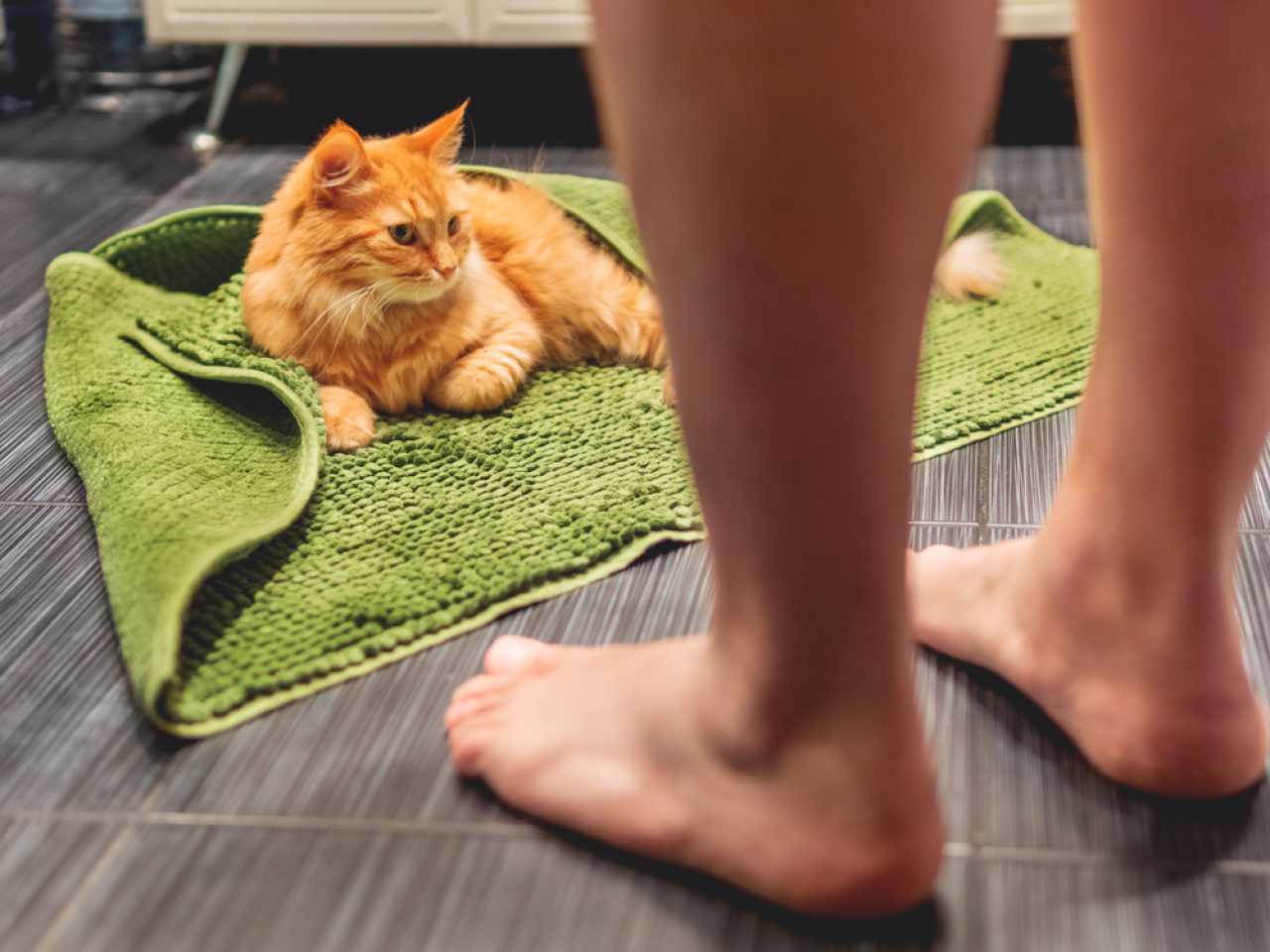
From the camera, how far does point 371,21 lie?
7.25 ft

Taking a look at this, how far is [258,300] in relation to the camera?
1.27m

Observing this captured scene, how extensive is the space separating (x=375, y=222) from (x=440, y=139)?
133 millimetres

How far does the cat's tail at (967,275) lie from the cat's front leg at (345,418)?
2.28 feet

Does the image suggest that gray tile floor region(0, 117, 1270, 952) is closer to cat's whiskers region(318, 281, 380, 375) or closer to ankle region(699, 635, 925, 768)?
ankle region(699, 635, 925, 768)

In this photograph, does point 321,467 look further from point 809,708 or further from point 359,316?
point 809,708

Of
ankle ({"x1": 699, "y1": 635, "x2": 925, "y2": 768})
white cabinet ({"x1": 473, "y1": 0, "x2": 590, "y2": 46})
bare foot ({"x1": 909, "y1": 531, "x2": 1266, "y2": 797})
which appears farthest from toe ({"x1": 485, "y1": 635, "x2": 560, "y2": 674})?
white cabinet ({"x1": 473, "y1": 0, "x2": 590, "y2": 46})

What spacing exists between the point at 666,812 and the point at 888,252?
34 cm

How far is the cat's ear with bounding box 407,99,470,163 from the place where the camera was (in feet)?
4.26

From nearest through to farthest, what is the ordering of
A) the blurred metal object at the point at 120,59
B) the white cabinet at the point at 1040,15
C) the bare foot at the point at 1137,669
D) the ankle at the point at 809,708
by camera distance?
the ankle at the point at 809,708 → the bare foot at the point at 1137,669 → the white cabinet at the point at 1040,15 → the blurred metal object at the point at 120,59

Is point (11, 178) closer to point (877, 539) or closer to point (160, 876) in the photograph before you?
point (160, 876)

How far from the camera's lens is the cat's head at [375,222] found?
123cm

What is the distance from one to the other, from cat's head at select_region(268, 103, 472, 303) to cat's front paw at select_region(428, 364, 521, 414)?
3.4 inches

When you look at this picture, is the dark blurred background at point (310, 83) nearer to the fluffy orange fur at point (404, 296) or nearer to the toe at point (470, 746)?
the fluffy orange fur at point (404, 296)

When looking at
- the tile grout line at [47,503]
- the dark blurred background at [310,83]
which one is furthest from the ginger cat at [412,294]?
the dark blurred background at [310,83]
